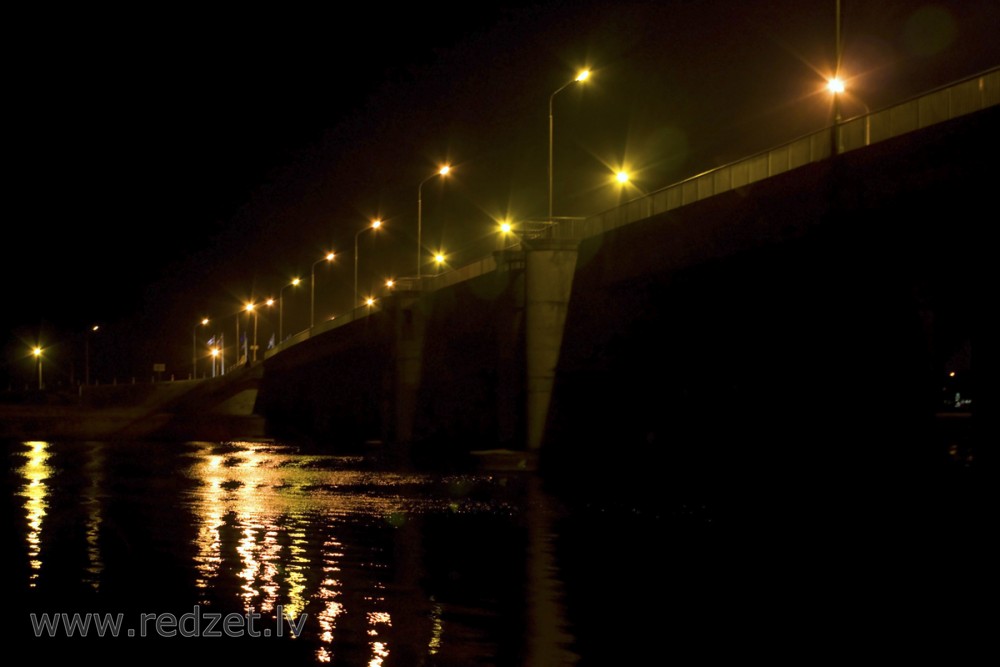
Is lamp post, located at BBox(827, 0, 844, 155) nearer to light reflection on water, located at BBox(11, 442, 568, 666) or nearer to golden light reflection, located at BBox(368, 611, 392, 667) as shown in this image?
light reflection on water, located at BBox(11, 442, 568, 666)

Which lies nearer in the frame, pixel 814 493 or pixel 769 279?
pixel 814 493

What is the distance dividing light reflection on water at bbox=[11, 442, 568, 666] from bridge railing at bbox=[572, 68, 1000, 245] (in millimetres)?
11022

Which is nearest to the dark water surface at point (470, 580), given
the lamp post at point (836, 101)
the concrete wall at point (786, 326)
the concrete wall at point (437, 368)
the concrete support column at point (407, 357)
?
the concrete wall at point (786, 326)

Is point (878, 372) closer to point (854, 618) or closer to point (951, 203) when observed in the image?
point (951, 203)

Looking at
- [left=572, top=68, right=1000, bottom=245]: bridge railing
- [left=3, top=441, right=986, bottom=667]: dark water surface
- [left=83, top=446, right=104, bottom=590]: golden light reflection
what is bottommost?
[left=3, top=441, right=986, bottom=667]: dark water surface

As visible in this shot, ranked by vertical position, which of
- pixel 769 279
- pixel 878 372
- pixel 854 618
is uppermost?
pixel 769 279

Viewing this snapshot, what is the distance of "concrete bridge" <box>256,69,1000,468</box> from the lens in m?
29.4

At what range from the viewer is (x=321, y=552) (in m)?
18.9

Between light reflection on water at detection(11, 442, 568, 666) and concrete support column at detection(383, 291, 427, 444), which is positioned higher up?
concrete support column at detection(383, 291, 427, 444)

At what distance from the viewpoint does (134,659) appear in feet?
37.5

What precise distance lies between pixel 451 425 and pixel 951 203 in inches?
1651

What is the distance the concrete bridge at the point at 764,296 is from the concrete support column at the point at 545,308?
6 centimetres

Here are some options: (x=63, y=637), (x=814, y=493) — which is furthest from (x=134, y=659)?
(x=814, y=493)

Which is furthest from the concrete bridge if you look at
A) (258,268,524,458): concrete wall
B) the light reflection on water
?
the light reflection on water
